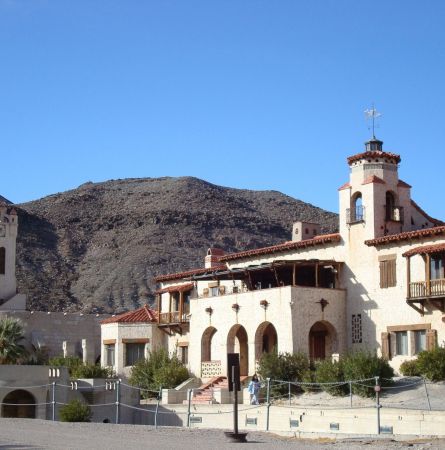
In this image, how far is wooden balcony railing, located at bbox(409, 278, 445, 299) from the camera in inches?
1629

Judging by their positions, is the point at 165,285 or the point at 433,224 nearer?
the point at 433,224

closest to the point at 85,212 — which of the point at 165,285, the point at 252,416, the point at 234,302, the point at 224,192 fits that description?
the point at 224,192

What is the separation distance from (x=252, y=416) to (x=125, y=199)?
131m

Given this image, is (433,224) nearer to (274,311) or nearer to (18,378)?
(274,311)

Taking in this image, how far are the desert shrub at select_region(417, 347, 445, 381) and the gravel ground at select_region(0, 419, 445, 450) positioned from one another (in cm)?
1193

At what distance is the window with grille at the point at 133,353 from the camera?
54219mm

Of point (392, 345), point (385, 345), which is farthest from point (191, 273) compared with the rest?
point (392, 345)

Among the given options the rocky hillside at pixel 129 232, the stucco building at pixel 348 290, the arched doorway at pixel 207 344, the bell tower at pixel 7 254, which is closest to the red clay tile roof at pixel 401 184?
the stucco building at pixel 348 290

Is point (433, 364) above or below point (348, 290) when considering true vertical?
below

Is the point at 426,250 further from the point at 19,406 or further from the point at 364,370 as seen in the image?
the point at 19,406

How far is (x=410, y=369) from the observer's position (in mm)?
41062

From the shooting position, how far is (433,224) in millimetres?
48906

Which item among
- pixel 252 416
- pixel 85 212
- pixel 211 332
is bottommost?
pixel 252 416

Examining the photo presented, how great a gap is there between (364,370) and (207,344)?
12.9m
